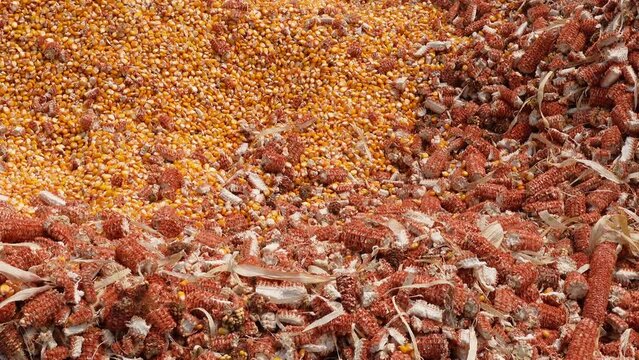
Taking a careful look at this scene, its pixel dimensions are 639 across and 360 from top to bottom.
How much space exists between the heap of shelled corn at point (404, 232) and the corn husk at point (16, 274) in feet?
0.05

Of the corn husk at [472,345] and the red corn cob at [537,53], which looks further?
the red corn cob at [537,53]

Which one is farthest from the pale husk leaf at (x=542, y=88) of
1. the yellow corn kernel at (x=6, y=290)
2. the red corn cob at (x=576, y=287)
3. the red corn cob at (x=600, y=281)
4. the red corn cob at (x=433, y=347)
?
the yellow corn kernel at (x=6, y=290)

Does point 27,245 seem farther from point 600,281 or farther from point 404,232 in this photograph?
point 600,281

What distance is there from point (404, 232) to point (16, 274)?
6.92 ft

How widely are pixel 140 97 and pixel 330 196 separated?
1.90 meters

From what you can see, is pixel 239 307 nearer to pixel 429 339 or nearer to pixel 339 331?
pixel 339 331

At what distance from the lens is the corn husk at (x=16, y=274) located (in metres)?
3.27

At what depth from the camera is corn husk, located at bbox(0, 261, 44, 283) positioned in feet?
10.7

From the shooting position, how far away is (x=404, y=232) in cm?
392

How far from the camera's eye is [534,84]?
5535mm

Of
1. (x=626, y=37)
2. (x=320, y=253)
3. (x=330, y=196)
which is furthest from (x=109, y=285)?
(x=626, y=37)

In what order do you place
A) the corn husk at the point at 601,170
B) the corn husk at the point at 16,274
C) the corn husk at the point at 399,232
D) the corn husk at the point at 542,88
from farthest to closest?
the corn husk at the point at 542,88 < the corn husk at the point at 601,170 < the corn husk at the point at 399,232 < the corn husk at the point at 16,274

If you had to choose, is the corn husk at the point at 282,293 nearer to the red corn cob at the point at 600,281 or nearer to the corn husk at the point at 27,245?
the corn husk at the point at 27,245

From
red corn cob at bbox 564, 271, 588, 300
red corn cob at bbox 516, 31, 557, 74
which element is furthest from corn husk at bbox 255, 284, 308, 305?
red corn cob at bbox 516, 31, 557, 74
